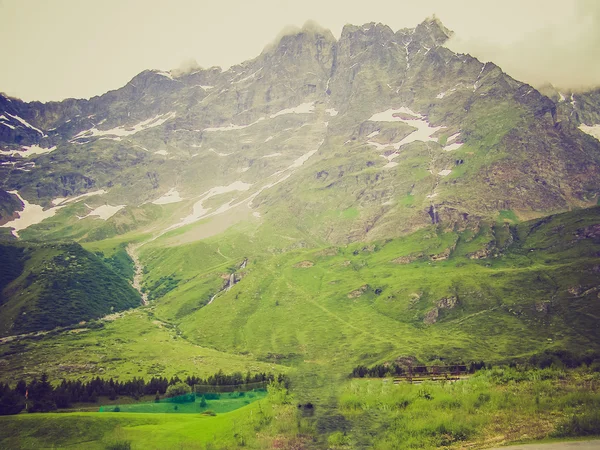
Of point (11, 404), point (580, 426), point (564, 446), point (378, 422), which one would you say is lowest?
point (378, 422)

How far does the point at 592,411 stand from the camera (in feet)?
335

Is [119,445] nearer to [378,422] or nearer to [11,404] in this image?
[11,404]

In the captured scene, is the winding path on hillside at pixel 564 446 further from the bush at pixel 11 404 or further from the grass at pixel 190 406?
the bush at pixel 11 404

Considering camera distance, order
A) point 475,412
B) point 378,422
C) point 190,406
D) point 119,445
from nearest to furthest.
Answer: point 119,445 → point 475,412 → point 378,422 → point 190,406

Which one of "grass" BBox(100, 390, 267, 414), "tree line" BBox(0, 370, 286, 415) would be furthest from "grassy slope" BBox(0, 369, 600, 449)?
"tree line" BBox(0, 370, 286, 415)

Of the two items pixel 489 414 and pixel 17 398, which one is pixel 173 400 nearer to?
pixel 17 398

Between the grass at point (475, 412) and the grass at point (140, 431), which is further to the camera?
the grass at point (140, 431)

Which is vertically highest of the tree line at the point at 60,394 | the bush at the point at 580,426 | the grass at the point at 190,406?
the tree line at the point at 60,394

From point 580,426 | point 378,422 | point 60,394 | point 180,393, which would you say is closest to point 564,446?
point 580,426

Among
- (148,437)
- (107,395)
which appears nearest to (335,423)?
(148,437)

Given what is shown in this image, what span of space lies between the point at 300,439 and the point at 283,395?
41.0 metres

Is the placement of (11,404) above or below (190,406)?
above

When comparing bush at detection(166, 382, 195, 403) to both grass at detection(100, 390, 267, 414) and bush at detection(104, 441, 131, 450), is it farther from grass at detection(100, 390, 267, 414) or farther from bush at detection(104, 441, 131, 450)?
bush at detection(104, 441, 131, 450)

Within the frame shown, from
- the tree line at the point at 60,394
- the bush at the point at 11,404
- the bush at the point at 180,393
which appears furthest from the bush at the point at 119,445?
the bush at the point at 180,393
